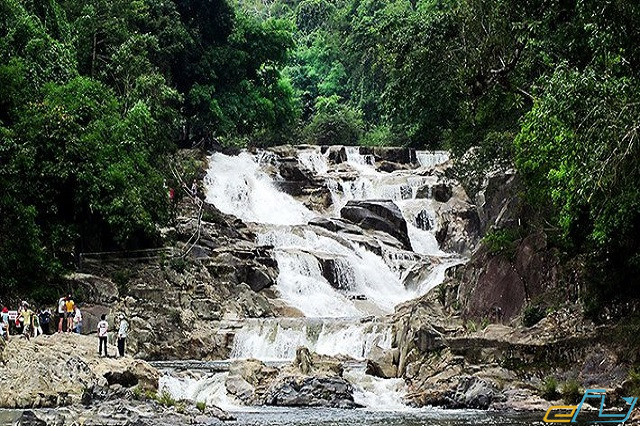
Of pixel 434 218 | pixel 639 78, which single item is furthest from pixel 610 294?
pixel 434 218

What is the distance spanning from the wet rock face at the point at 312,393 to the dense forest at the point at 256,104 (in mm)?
6484

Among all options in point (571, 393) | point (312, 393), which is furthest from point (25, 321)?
point (571, 393)

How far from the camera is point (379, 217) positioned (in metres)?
42.0

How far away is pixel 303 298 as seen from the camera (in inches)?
1357

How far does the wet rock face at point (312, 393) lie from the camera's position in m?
19.1

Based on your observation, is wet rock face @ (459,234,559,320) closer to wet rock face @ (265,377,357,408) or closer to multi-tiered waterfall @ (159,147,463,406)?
multi-tiered waterfall @ (159,147,463,406)

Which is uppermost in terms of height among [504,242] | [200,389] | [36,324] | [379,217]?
[379,217]

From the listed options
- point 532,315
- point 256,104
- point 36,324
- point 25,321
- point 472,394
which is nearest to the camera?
point 472,394

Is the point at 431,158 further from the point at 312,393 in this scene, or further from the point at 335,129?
the point at 312,393

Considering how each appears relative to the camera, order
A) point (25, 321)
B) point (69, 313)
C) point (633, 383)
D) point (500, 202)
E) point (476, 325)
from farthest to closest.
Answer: point (500, 202) → point (69, 313) → point (476, 325) → point (25, 321) → point (633, 383)

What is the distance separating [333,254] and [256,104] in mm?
14926

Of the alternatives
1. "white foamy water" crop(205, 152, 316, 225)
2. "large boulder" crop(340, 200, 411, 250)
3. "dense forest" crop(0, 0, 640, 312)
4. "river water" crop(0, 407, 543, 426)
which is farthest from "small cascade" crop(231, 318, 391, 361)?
"white foamy water" crop(205, 152, 316, 225)

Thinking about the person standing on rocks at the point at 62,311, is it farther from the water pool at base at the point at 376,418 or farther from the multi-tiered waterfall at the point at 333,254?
the water pool at base at the point at 376,418

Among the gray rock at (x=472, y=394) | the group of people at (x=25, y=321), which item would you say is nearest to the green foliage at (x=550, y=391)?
the gray rock at (x=472, y=394)
